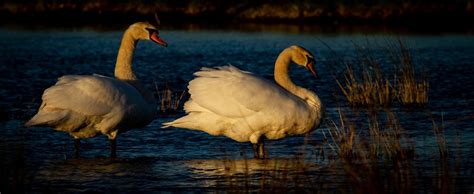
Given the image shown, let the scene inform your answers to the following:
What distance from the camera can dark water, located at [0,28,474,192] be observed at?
8.83m

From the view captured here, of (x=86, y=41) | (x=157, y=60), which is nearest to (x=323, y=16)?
(x=86, y=41)

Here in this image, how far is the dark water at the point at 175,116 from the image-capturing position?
883 cm

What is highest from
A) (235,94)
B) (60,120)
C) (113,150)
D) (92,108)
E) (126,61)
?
(126,61)

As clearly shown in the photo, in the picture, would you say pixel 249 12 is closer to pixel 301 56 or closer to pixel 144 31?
pixel 144 31

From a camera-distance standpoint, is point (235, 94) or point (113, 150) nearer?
point (235, 94)

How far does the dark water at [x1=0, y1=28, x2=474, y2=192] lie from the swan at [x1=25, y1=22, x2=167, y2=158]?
0.35m

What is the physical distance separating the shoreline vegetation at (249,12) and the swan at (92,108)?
24019 mm

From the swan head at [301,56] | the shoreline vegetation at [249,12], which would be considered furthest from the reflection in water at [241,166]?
the shoreline vegetation at [249,12]

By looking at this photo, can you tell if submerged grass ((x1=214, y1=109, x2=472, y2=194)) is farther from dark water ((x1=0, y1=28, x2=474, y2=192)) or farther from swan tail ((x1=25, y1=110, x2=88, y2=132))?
swan tail ((x1=25, y1=110, x2=88, y2=132))

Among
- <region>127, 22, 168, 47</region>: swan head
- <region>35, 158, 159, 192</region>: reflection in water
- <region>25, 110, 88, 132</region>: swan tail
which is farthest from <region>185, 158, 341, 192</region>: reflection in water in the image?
<region>127, 22, 168, 47</region>: swan head

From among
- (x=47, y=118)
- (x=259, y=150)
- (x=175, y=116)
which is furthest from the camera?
(x=175, y=116)

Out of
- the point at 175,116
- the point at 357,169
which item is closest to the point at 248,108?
the point at 357,169

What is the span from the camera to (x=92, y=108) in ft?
32.9

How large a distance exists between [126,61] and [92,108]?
4.45ft
